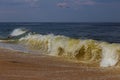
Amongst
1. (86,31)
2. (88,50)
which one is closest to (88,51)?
(88,50)

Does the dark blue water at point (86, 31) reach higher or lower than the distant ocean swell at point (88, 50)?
higher

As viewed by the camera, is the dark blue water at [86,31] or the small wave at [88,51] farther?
the dark blue water at [86,31]

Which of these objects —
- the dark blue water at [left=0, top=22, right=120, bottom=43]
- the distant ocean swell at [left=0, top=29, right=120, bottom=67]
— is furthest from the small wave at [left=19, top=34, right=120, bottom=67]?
the dark blue water at [left=0, top=22, right=120, bottom=43]

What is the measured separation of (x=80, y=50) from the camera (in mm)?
21453

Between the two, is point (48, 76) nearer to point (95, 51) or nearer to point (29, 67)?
point (29, 67)

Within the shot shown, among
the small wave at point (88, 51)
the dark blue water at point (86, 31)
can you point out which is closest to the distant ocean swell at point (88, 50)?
the small wave at point (88, 51)

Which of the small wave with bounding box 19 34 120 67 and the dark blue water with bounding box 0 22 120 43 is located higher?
the dark blue water with bounding box 0 22 120 43

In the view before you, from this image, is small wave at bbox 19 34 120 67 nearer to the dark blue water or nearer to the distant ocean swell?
the distant ocean swell

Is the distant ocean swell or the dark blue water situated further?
the dark blue water

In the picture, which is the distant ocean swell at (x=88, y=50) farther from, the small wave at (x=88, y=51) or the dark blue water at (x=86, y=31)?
the dark blue water at (x=86, y=31)

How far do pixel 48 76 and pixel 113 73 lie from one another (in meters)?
2.71

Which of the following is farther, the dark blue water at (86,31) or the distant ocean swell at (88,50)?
the dark blue water at (86,31)

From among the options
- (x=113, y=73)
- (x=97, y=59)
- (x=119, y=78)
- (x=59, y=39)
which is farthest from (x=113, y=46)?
(x=59, y=39)

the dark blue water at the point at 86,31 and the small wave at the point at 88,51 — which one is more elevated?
the dark blue water at the point at 86,31
